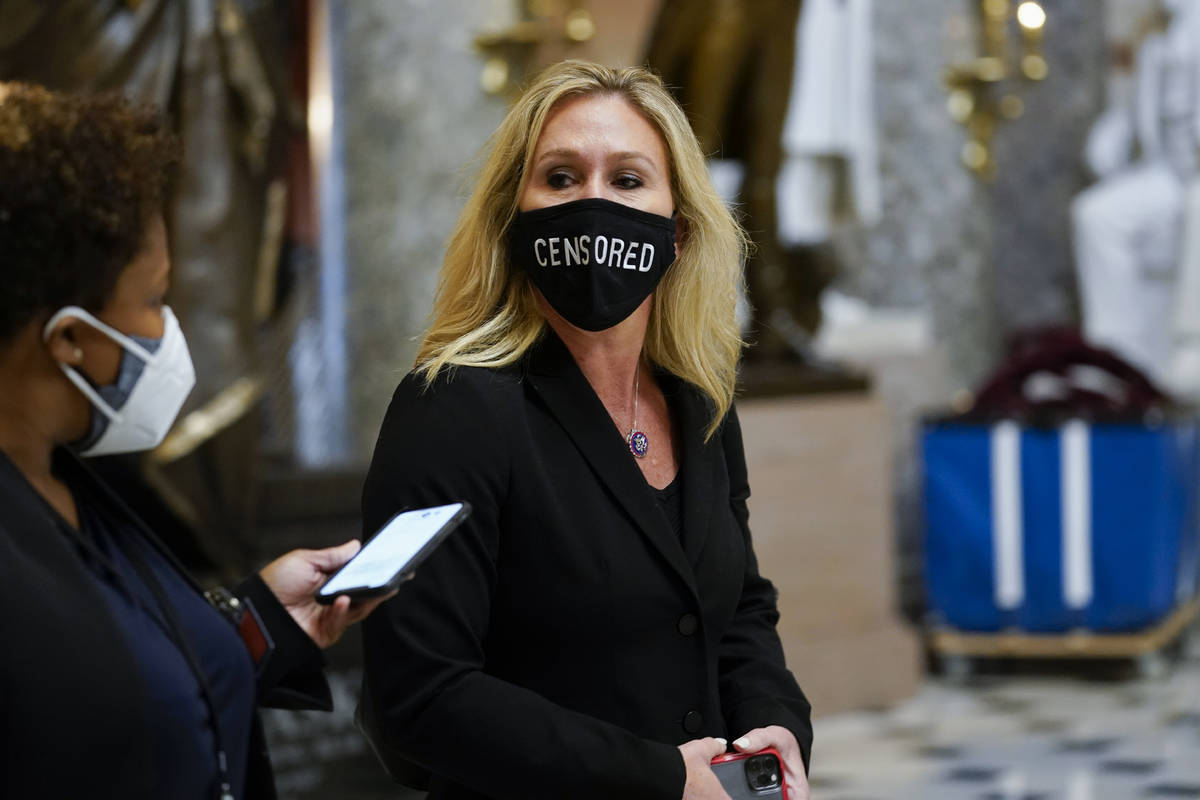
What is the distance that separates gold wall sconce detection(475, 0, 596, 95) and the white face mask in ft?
14.1

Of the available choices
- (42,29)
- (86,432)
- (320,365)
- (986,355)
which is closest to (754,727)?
(86,432)

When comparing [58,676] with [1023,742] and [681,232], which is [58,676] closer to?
[681,232]

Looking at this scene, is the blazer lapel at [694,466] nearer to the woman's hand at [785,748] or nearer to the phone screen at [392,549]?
the woman's hand at [785,748]

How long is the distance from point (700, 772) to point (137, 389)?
31.1 inches

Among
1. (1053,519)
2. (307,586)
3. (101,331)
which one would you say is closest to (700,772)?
(307,586)

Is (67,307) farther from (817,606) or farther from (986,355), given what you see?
(986,355)

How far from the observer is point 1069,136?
12172 millimetres

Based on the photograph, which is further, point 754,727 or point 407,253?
point 407,253

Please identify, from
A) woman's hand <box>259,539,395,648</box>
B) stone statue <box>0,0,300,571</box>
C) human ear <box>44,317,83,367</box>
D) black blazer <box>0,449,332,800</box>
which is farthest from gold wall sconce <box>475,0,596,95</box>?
black blazer <box>0,449,332,800</box>

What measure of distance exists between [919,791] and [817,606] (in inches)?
54.3

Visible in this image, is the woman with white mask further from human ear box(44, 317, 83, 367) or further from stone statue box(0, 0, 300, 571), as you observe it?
stone statue box(0, 0, 300, 571)

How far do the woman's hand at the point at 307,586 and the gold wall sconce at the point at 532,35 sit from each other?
4.05 metres

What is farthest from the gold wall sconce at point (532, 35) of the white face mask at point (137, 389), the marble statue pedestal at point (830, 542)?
the white face mask at point (137, 389)

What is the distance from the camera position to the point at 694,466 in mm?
2184
